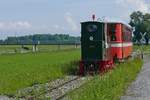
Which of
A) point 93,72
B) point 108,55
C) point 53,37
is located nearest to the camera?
point 93,72

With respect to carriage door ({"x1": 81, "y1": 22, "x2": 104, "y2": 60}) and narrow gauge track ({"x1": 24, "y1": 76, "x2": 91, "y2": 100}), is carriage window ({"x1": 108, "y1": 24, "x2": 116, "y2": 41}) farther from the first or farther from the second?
narrow gauge track ({"x1": 24, "y1": 76, "x2": 91, "y2": 100})

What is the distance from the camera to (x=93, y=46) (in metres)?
28.3

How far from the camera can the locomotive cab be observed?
28094mm

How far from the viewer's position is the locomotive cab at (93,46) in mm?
28094

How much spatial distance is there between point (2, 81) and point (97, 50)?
25.8ft

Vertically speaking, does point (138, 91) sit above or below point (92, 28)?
below

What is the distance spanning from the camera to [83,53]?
1128 inches

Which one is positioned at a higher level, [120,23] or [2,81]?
[120,23]

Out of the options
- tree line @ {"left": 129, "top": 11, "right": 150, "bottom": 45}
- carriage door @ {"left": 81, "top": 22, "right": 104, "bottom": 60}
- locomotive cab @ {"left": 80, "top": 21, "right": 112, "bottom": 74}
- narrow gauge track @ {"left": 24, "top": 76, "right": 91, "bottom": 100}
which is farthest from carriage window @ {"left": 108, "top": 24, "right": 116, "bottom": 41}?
tree line @ {"left": 129, "top": 11, "right": 150, "bottom": 45}

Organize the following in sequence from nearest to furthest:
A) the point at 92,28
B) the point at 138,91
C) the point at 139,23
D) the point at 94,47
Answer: the point at 138,91, the point at 92,28, the point at 94,47, the point at 139,23

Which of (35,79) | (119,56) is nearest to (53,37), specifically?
(119,56)

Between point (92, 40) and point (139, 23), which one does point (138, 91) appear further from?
point (139, 23)

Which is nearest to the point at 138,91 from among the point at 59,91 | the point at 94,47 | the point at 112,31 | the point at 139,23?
the point at 59,91

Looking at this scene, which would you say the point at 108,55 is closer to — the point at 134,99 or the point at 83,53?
the point at 83,53
